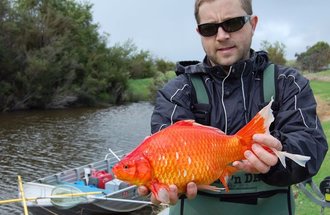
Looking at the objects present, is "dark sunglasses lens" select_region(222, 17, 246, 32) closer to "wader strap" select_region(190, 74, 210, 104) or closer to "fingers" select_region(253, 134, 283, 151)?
"wader strap" select_region(190, 74, 210, 104)

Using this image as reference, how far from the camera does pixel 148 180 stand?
84.4 inches

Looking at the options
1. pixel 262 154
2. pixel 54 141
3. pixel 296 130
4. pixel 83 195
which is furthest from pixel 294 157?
pixel 54 141

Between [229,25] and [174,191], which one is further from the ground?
[229,25]

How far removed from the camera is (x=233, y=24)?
2.51 m

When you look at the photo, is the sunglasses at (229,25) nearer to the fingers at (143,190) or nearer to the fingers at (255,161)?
the fingers at (255,161)

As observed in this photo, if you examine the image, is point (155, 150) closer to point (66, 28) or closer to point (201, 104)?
point (201, 104)

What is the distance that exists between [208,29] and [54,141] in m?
25.4

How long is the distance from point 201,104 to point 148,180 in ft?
1.88

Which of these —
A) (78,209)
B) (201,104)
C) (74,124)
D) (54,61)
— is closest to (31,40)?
(54,61)

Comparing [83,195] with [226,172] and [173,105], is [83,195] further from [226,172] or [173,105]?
[226,172]

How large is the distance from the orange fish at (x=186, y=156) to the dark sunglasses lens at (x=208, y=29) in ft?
1.95

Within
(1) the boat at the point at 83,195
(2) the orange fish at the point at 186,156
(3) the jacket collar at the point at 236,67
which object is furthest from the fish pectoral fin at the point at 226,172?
(1) the boat at the point at 83,195

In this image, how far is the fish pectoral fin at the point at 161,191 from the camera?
2.09 meters

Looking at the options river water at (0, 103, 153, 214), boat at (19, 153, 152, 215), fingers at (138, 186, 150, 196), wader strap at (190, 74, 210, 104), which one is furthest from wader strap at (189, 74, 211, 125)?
river water at (0, 103, 153, 214)
